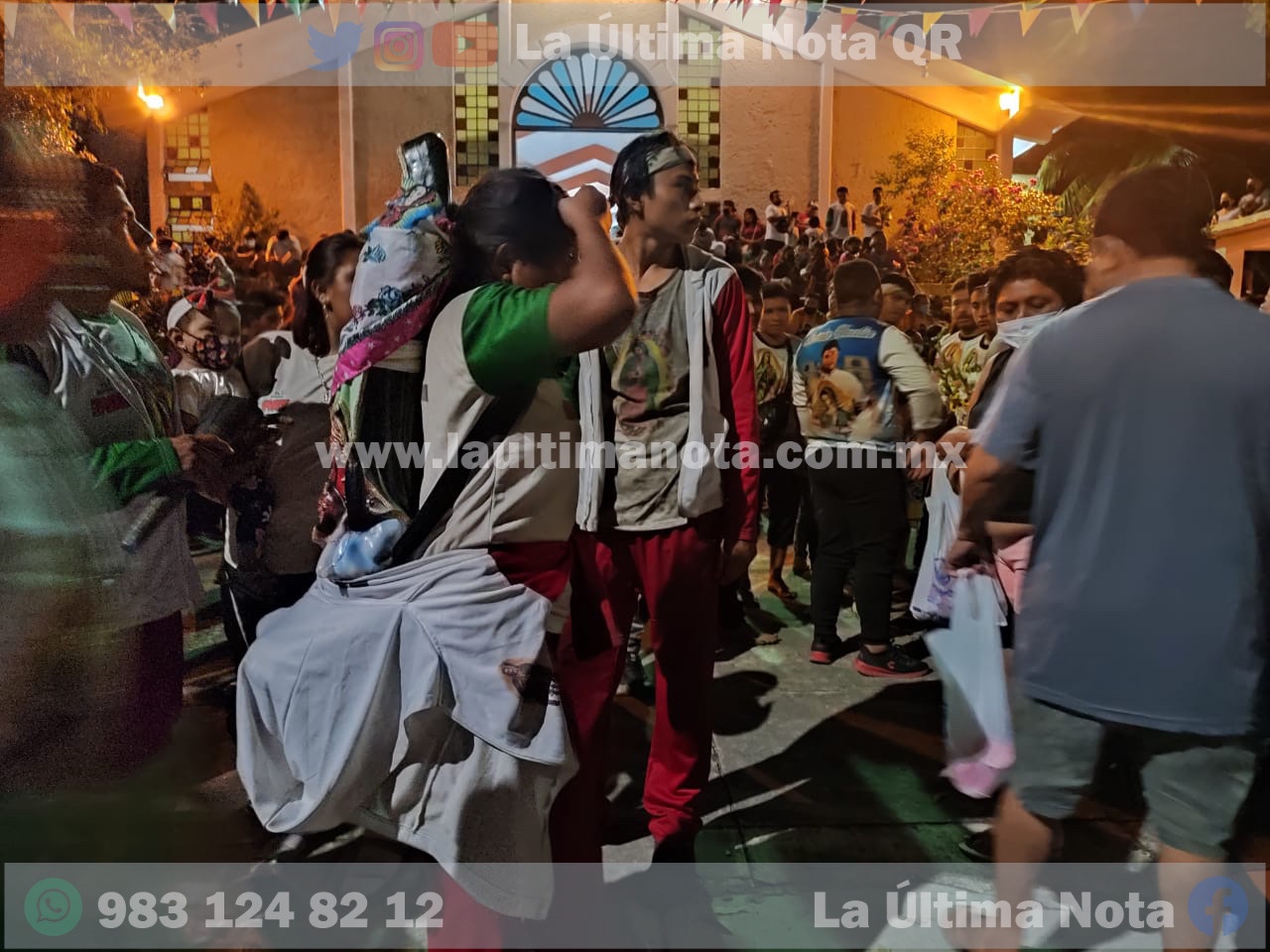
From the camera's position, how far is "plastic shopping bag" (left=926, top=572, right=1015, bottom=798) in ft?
7.84

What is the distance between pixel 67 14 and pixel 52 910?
7216 mm

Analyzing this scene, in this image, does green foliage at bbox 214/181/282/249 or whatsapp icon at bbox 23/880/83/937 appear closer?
whatsapp icon at bbox 23/880/83/937

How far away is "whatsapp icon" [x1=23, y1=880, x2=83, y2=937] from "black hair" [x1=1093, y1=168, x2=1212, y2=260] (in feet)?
8.82

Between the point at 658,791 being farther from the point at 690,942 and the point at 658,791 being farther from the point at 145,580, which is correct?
the point at 145,580

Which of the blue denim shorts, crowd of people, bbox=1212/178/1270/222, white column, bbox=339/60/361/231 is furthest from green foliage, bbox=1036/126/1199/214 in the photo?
white column, bbox=339/60/361/231

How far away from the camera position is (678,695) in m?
2.45

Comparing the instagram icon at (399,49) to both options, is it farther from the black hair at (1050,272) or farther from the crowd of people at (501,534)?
the crowd of people at (501,534)

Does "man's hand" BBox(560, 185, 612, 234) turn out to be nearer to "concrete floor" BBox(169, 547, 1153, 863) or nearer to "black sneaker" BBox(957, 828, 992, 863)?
"concrete floor" BBox(169, 547, 1153, 863)

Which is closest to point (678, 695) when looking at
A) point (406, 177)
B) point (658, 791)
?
point (658, 791)

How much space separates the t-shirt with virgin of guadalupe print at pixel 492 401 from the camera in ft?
4.69

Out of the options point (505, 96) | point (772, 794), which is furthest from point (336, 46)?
point (772, 794)

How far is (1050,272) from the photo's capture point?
2875 millimetres

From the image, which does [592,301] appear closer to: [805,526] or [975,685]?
[975,685]

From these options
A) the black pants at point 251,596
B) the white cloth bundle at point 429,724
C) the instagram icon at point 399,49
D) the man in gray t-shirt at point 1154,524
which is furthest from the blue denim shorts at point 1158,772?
the instagram icon at point 399,49
